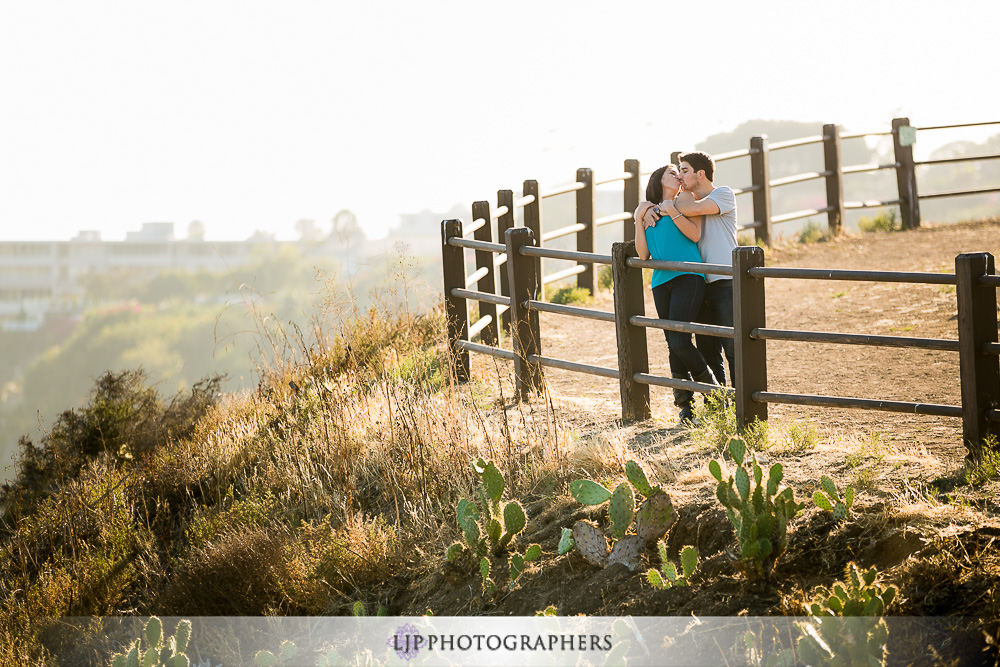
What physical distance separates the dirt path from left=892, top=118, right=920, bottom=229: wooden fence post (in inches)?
46.0

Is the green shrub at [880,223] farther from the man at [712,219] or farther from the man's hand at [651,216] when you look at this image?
the man's hand at [651,216]

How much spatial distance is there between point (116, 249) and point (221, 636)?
111m

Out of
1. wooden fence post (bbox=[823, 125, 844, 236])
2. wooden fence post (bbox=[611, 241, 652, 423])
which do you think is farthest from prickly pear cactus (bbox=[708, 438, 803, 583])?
wooden fence post (bbox=[823, 125, 844, 236])

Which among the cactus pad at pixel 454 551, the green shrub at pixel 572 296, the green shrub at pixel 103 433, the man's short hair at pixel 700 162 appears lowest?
the green shrub at pixel 103 433

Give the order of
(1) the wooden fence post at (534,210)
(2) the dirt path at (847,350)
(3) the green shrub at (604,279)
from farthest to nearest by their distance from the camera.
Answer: (3) the green shrub at (604,279), (1) the wooden fence post at (534,210), (2) the dirt path at (847,350)

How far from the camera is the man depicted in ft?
16.7

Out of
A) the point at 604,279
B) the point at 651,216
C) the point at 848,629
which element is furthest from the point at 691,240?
the point at 604,279

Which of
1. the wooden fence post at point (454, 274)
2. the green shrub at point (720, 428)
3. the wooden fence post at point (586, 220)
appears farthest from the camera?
the wooden fence post at point (586, 220)

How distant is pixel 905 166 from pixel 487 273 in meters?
8.32

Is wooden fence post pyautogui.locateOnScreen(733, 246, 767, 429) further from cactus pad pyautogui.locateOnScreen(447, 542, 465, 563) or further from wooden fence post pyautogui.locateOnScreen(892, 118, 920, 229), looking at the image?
wooden fence post pyautogui.locateOnScreen(892, 118, 920, 229)

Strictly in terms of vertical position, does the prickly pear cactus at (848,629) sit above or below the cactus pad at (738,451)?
below

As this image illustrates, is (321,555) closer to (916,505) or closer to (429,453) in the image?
(429,453)

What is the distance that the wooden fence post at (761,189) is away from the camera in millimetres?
11820

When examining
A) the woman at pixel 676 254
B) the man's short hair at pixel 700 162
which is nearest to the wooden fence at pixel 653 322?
the woman at pixel 676 254
